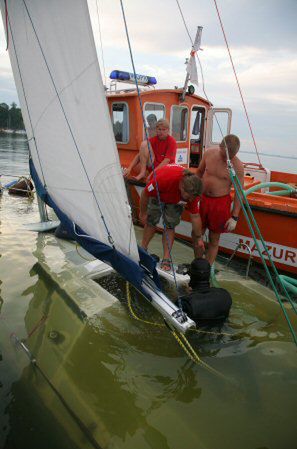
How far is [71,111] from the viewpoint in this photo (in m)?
2.95

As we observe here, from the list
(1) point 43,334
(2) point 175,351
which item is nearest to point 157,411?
(2) point 175,351

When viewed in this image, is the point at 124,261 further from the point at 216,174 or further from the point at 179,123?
the point at 179,123

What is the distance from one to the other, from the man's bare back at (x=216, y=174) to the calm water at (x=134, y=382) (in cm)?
170

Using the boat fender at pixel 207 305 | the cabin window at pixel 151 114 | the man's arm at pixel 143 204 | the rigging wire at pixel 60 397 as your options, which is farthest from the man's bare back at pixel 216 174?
the rigging wire at pixel 60 397

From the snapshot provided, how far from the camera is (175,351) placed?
3.17m

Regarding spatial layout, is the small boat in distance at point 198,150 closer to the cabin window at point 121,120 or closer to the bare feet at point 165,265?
the cabin window at point 121,120

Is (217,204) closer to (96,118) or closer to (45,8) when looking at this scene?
(96,118)

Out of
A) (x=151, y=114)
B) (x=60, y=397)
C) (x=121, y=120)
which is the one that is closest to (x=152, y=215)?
(x=60, y=397)

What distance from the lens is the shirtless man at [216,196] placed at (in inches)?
191

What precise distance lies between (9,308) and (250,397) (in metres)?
2.59

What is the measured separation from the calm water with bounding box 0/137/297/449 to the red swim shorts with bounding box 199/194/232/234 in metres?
1.37

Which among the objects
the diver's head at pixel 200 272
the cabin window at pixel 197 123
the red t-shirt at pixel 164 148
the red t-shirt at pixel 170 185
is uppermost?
the cabin window at pixel 197 123

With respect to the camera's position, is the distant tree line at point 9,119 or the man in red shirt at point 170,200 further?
the distant tree line at point 9,119

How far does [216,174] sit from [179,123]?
12.6 feet
